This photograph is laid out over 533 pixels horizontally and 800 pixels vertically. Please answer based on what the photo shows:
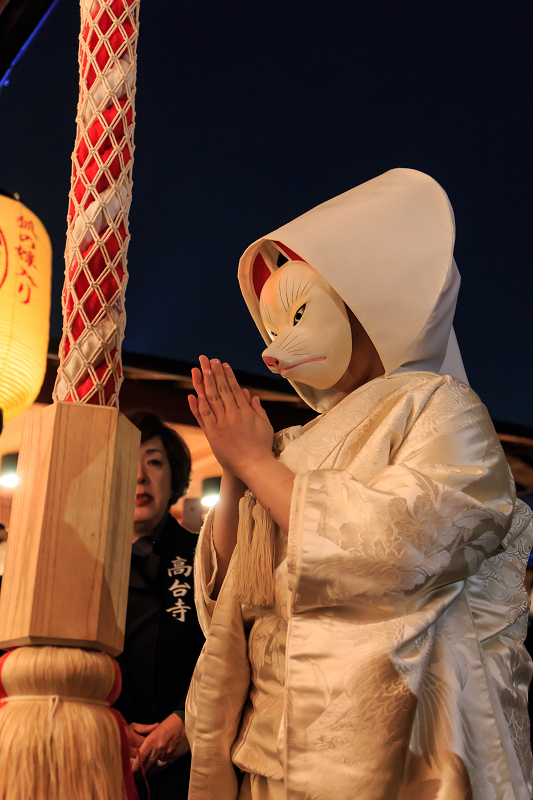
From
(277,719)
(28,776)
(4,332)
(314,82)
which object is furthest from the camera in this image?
(314,82)

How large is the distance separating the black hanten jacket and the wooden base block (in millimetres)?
918

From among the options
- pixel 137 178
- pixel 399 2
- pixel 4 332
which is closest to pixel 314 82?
pixel 399 2

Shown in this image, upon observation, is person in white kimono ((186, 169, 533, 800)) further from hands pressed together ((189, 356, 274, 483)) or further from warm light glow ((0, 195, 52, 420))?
warm light glow ((0, 195, 52, 420))

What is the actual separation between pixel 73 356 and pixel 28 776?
55 cm

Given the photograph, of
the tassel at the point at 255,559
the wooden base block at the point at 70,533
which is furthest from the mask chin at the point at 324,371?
the wooden base block at the point at 70,533

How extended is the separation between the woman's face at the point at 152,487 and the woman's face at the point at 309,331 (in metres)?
1.03

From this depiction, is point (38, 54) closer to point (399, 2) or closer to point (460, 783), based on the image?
point (399, 2)

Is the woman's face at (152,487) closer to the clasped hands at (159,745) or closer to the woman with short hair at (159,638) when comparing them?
the woman with short hair at (159,638)

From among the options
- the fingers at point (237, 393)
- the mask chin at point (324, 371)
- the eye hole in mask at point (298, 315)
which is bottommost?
the fingers at point (237, 393)

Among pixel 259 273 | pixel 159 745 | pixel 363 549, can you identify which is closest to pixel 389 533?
pixel 363 549

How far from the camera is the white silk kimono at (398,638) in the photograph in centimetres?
96

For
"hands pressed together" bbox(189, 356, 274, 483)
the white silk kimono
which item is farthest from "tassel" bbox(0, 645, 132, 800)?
"hands pressed together" bbox(189, 356, 274, 483)

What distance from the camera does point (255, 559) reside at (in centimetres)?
121

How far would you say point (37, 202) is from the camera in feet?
14.1
